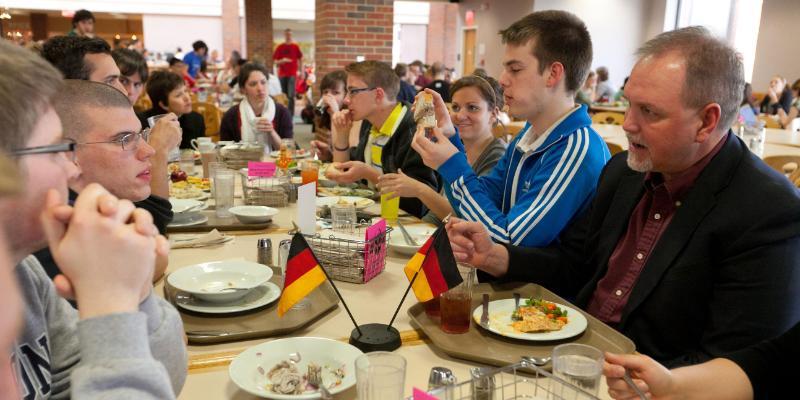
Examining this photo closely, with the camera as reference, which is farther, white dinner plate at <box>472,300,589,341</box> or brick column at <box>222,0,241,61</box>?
brick column at <box>222,0,241,61</box>

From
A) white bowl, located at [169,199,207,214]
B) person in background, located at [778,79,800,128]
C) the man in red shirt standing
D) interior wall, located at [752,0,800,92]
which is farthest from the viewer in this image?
the man in red shirt standing

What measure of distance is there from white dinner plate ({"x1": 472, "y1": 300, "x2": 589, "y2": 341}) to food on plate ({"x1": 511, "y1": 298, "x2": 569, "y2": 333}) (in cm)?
1

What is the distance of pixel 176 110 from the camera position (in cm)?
456

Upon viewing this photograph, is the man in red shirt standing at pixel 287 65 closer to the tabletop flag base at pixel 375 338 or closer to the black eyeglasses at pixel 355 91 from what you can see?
the black eyeglasses at pixel 355 91

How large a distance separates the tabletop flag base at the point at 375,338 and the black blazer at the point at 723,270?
65 centimetres

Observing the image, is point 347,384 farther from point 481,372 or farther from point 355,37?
point 355,37

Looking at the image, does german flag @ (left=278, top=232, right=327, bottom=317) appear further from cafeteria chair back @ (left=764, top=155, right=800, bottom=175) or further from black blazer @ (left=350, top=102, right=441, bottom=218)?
cafeteria chair back @ (left=764, top=155, right=800, bottom=175)

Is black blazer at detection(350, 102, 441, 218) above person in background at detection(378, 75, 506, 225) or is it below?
below

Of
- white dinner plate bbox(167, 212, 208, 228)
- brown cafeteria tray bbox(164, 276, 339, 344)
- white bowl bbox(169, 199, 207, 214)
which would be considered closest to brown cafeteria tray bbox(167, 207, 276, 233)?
white dinner plate bbox(167, 212, 208, 228)

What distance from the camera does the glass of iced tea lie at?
144 cm

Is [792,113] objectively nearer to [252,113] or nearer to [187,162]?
[252,113]

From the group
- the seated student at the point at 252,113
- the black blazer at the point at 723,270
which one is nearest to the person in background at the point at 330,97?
the seated student at the point at 252,113

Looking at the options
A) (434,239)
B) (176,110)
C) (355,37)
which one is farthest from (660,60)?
(355,37)

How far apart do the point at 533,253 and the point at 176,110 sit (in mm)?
3542
